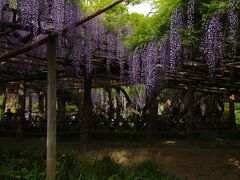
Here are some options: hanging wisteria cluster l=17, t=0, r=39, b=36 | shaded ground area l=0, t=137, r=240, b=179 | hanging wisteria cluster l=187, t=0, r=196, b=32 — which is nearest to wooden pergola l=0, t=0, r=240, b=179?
hanging wisteria cluster l=17, t=0, r=39, b=36

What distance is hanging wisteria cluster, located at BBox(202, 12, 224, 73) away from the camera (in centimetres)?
554

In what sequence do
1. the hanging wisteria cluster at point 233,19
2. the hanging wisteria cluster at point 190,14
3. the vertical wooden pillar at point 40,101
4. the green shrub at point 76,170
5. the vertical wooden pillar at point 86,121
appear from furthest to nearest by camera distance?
the vertical wooden pillar at point 40,101, the vertical wooden pillar at point 86,121, the green shrub at point 76,170, the hanging wisteria cluster at point 190,14, the hanging wisteria cluster at point 233,19

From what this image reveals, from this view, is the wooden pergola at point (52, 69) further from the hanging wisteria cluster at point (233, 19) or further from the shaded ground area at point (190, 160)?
the shaded ground area at point (190, 160)

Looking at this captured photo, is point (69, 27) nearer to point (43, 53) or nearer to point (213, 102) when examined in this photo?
point (43, 53)

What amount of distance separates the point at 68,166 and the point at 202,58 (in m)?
3.13

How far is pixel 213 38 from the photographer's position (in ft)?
18.8

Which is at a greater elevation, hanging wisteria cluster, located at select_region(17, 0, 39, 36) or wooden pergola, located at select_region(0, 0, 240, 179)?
hanging wisteria cluster, located at select_region(17, 0, 39, 36)

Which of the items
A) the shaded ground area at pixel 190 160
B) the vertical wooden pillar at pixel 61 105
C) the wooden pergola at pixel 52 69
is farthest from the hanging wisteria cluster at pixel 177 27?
the vertical wooden pillar at pixel 61 105

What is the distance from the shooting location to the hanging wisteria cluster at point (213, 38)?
5.54m

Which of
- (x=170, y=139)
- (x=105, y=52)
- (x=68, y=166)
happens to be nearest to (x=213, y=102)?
(x=170, y=139)

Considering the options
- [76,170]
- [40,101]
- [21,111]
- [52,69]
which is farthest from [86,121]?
[40,101]

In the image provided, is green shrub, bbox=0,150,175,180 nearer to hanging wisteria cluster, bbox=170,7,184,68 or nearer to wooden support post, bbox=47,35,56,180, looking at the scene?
wooden support post, bbox=47,35,56,180

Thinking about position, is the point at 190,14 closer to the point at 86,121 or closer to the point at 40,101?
the point at 86,121

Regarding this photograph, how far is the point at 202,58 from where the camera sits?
7.91m
